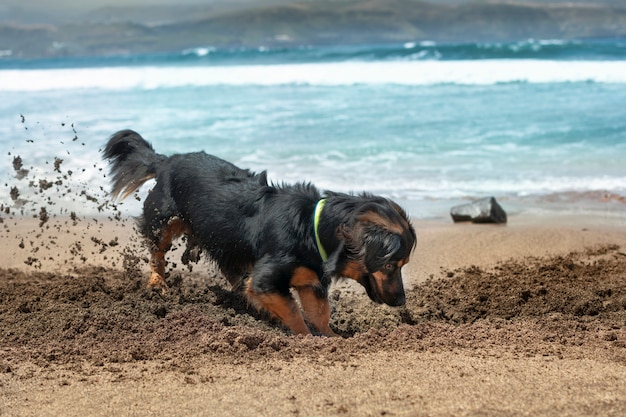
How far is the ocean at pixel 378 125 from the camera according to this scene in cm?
1079

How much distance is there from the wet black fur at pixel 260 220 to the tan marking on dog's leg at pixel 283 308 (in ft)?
0.18

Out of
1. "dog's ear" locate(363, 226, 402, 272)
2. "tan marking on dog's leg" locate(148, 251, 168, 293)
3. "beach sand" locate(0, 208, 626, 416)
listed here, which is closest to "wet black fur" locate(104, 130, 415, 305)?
"dog's ear" locate(363, 226, 402, 272)

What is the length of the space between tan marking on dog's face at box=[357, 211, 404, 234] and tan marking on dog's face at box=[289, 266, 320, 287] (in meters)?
0.57

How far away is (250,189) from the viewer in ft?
18.7

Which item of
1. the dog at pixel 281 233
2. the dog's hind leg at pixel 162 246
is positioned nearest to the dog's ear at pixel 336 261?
the dog at pixel 281 233

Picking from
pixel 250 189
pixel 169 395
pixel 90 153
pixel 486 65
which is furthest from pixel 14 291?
pixel 486 65

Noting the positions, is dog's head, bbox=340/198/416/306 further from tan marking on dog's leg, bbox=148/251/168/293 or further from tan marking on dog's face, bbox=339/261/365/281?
tan marking on dog's leg, bbox=148/251/168/293

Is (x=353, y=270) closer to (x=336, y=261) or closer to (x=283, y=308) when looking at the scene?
(x=336, y=261)

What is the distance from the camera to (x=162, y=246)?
6.50 metres

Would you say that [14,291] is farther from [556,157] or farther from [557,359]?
[556,157]

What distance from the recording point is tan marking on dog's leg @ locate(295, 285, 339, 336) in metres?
5.41

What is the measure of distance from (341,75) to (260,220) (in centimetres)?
2351

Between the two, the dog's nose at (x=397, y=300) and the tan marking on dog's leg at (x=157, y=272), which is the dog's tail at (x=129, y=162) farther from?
the dog's nose at (x=397, y=300)

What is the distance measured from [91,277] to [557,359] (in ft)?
13.3
